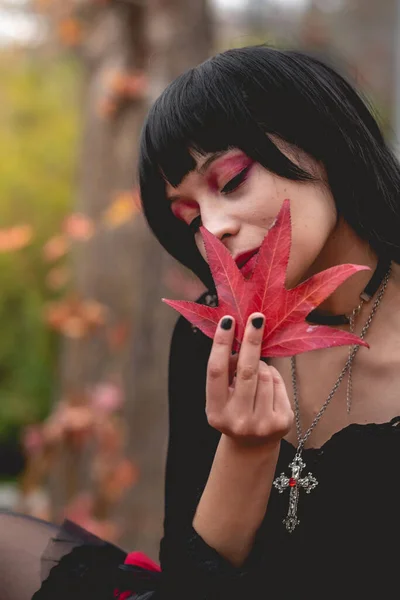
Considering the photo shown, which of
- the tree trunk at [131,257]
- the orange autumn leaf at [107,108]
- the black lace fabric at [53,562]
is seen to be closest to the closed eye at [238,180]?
the black lace fabric at [53,562]

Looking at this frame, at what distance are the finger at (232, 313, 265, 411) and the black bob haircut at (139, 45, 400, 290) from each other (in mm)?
401

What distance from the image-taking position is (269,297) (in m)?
1.33

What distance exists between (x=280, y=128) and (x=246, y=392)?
0.59m

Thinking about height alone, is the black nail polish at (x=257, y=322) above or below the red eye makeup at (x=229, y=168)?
below

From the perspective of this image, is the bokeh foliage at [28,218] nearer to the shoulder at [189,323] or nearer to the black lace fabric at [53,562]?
the shoulder at [189,323]

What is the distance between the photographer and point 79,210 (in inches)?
152

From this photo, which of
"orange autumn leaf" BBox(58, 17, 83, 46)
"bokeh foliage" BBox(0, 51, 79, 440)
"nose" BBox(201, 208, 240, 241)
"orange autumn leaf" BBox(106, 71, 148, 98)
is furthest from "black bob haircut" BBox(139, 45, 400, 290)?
"bokeh foliage" BBox(0, 51, 79, 440)

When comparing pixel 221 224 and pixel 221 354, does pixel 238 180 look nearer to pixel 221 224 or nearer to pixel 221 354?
pixel 221 224

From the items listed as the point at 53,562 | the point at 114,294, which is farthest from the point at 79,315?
the point at 53,562

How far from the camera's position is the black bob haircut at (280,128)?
5.00 ft

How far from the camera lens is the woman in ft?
4.77

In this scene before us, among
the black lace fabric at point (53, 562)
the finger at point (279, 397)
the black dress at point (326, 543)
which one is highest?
the finger at point (279, 397)

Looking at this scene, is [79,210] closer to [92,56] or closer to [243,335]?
[92,56]

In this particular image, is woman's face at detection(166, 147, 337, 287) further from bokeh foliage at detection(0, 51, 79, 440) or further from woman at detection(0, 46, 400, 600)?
bokeh foliage at detection(0, 51, 79, 440)
